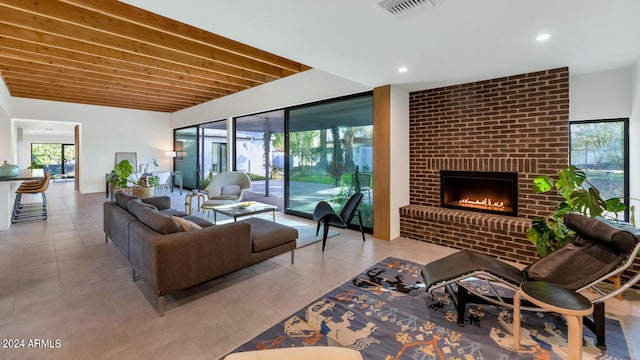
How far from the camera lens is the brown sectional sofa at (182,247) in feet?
7.48

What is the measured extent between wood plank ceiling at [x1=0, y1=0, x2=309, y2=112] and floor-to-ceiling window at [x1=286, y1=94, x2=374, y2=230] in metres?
1.04

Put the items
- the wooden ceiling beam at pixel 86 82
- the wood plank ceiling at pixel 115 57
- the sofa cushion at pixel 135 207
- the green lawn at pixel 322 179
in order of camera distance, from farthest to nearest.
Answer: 1. the wooden ceiling beam at pixel 86 82
2. the green lawn at pixel 322 179
3. the wood plank ceiling at pixel 115 57
4. the sofa cushion at pixel 135 207

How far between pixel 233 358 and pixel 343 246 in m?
3.06

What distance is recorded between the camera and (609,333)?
2143 mm

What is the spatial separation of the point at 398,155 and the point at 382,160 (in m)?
0.30

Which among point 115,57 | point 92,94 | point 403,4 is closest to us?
point 403,4

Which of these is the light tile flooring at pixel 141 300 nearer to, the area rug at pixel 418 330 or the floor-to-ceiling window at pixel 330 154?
the area rug at pixel 418 330

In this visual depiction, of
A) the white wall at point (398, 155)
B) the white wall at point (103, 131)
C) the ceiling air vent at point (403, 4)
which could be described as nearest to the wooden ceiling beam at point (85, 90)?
the white wall at point (103, 131)

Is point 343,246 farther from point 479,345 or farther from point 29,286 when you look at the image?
point 29,286

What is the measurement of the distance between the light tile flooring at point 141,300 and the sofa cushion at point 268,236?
1.10 feet

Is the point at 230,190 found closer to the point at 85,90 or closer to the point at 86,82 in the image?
the point at 86,82

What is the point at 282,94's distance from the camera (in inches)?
231

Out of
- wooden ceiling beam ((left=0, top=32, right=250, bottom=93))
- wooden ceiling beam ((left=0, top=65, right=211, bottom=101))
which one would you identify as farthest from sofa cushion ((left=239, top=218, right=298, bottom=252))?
wooden ceiling beam ((left=0, top=65, right=211, bottom=101))

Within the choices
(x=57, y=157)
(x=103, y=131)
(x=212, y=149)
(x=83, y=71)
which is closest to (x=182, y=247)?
(x=83, y=71)
